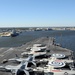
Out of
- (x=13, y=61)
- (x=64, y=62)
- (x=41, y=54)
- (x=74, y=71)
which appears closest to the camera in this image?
(x=74, y=71)

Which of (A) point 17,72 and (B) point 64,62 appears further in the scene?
(B) point 64,62

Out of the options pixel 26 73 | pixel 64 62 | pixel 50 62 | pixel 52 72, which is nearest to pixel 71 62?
pixel 64 62

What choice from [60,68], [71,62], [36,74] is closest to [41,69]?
[36,74]

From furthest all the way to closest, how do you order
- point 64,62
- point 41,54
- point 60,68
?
point 41,54
point 64,62
point 60,68

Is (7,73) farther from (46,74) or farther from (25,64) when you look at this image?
(46,74)

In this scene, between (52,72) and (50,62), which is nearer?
(52,72)

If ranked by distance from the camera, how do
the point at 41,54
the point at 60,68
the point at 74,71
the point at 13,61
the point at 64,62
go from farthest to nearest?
the point at 41,54, the point at 13,61, the point at 64,62, the point at 60,68, the point at 74,71

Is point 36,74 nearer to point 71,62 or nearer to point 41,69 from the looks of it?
point 41,69

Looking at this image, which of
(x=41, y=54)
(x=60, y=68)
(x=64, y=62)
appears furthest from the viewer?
(x=41, y=54)

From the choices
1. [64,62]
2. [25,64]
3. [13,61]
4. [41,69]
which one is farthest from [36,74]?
[13,61]
